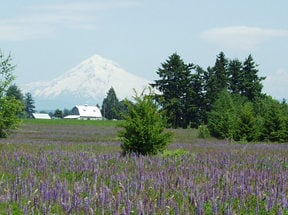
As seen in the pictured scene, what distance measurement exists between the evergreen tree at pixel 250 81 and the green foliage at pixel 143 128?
2618 inches

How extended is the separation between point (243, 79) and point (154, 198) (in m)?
77.2

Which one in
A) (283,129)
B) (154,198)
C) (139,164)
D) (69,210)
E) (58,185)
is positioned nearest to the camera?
(69,210)

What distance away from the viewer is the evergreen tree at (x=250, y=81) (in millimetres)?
81188

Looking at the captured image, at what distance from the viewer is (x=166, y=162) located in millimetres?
11719

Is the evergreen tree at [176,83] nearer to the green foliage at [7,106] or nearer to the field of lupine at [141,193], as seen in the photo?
the green foliage at [7,106]

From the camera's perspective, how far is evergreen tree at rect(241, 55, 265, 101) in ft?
266

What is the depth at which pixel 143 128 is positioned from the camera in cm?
1539

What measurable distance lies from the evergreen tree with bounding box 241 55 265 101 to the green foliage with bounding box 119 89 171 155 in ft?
218

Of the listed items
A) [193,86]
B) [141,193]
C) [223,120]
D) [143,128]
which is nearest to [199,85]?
[193,86]

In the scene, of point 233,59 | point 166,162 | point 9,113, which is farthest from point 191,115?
point 166,162

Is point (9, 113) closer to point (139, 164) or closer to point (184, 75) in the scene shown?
point (139, 164)

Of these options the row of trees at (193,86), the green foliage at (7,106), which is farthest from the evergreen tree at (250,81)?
the green foliage at (7,106)

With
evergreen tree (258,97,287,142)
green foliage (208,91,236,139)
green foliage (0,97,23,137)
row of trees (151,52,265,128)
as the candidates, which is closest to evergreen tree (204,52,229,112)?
row of trees (151,52,265,128)

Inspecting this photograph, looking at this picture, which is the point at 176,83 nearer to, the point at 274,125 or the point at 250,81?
the point at 250,81
